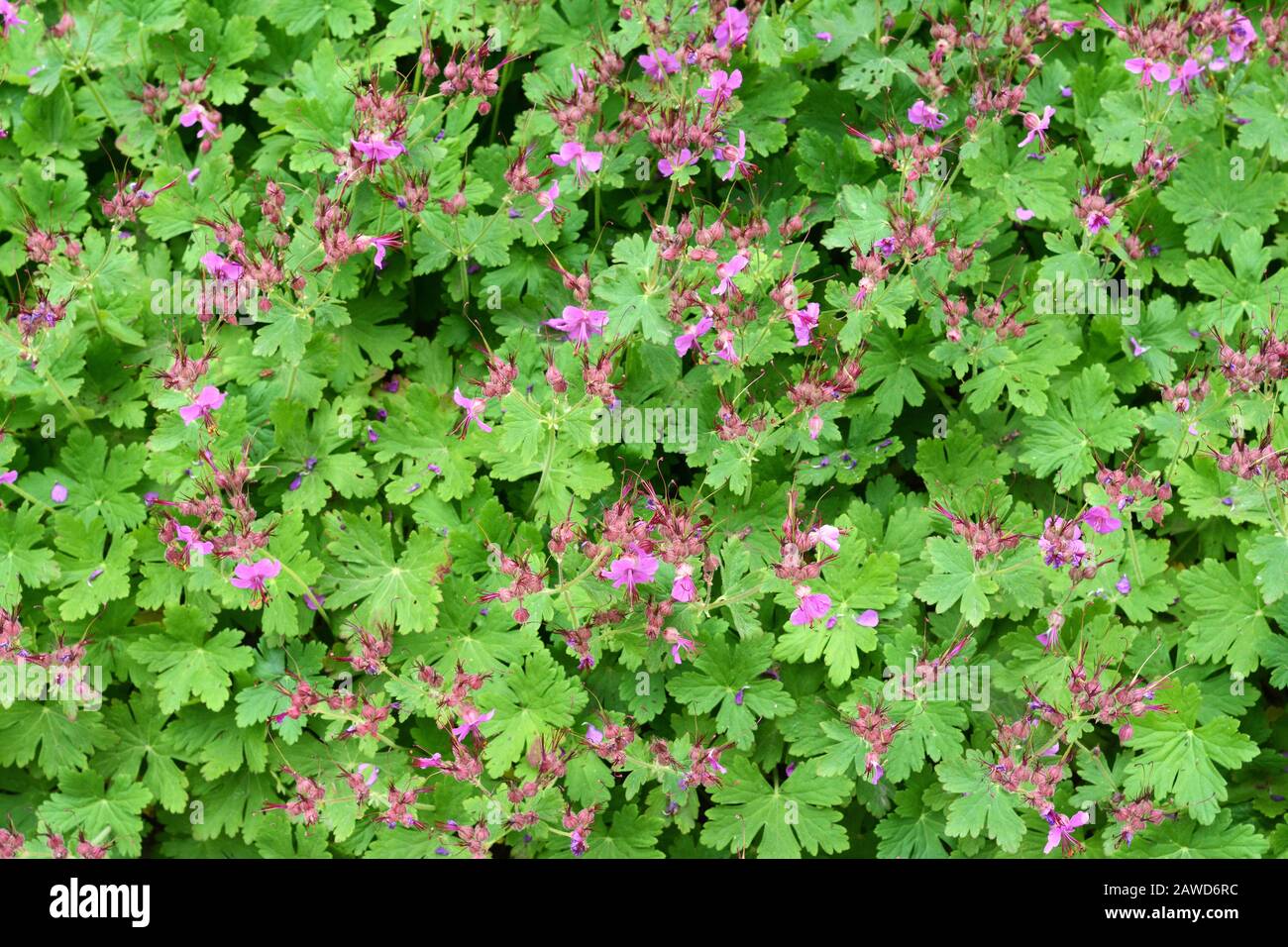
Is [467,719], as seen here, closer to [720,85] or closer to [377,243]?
[377,243]

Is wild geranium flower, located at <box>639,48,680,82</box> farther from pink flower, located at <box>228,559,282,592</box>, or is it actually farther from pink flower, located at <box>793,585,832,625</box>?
pink flower, located at <box>228,559,282,592</box>

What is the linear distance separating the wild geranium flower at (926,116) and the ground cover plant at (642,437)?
0.03 meters

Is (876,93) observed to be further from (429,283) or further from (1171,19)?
(429,283)

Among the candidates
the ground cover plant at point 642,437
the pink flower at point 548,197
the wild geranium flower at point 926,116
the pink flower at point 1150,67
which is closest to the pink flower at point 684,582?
the ground cover plant at point 642,437

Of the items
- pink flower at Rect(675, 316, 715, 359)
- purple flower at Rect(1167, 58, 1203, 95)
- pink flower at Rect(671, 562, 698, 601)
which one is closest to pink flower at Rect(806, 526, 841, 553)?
pink flower at Rect(671, 562, 698, 601)

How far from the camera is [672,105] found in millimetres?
4422

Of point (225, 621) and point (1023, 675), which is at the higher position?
point (225, 621)

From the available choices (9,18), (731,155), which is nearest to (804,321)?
(731,155)

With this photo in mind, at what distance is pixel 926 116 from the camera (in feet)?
15.2

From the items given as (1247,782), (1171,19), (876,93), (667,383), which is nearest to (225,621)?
(667,383)

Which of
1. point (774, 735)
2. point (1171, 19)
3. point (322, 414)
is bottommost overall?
Result: point (774, 735)
